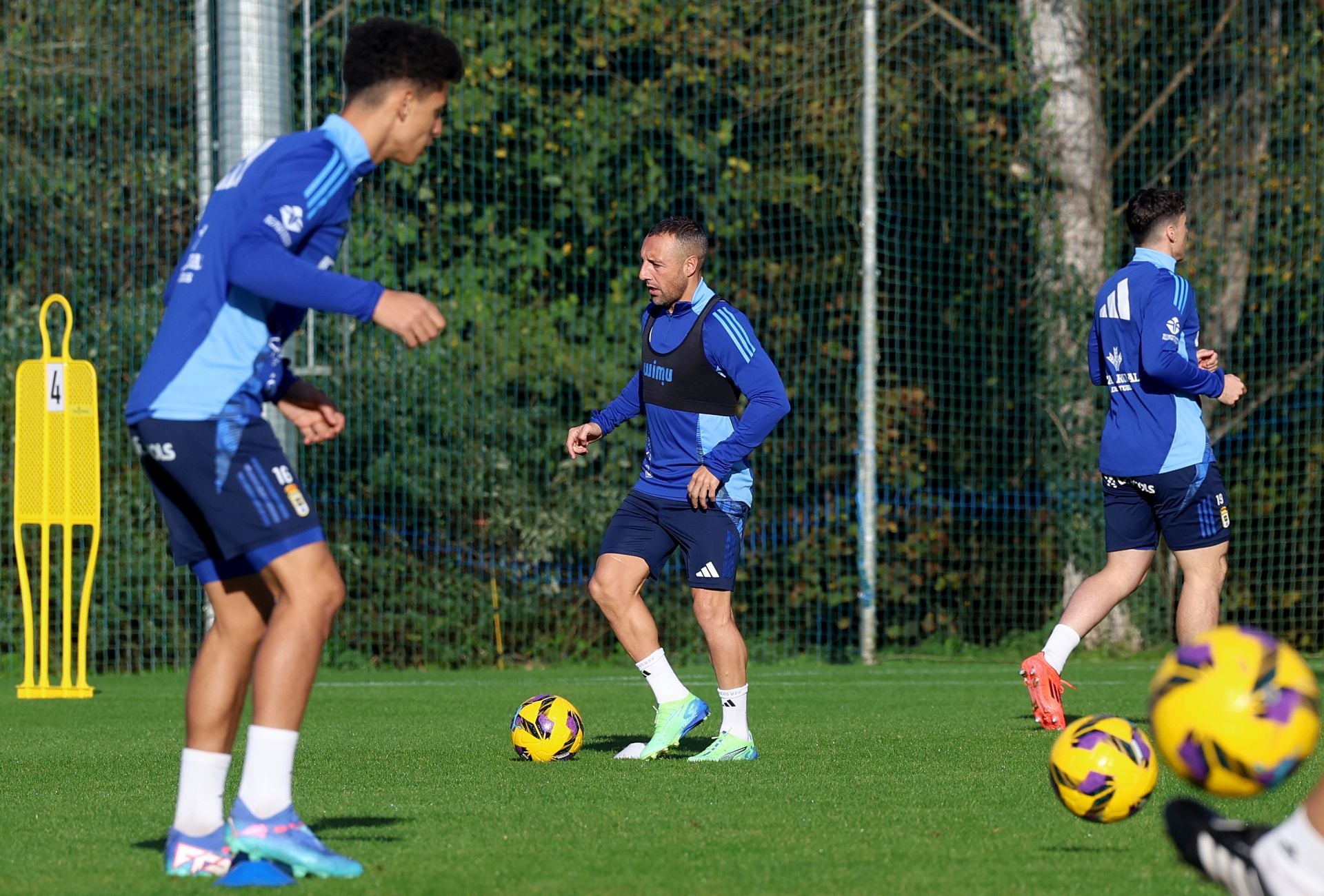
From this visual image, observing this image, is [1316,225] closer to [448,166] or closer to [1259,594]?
[1259,594]

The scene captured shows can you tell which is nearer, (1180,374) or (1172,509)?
(1180,374)

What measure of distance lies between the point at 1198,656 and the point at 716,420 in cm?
352

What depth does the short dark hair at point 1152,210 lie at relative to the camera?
Result: 24.0 feet

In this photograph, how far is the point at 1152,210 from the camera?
7.35m

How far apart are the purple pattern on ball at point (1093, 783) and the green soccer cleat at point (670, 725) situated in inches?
99.1

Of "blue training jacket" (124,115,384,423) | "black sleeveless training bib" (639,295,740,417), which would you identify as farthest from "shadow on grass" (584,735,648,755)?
"blue training jacket" (124,115,384,423)

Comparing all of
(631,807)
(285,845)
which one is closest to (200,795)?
(285,845)

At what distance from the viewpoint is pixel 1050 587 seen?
1419cm

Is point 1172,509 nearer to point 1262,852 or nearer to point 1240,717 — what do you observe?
point 1240,717

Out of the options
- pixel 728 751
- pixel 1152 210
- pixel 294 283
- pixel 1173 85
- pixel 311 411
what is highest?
pixel 1173 85

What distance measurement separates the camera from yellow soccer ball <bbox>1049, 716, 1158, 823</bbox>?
14.1ft

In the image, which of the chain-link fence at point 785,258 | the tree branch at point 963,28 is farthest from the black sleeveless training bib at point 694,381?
the tree branch at point 963,28

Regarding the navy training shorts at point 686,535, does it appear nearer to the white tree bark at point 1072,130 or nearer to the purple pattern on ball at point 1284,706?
the purple pattern on ball at point 1284,706

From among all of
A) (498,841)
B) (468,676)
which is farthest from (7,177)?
(498,841)
